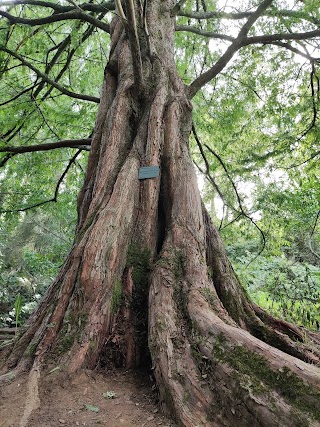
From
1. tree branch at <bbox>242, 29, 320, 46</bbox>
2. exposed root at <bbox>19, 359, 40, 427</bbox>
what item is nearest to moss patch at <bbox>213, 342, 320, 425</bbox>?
exposed root at <bbox>19, 359, 40, 427</bbox>

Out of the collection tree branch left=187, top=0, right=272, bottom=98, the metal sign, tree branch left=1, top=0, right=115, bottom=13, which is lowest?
the metal sign

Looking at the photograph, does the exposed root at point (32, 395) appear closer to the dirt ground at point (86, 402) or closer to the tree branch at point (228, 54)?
the dirt ground at point (86, 402)

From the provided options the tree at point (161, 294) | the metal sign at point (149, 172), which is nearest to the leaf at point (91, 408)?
the tree at point (161, 294)

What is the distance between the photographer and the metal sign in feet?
9.66

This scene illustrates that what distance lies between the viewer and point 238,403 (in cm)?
153

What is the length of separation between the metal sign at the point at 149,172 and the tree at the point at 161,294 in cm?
4

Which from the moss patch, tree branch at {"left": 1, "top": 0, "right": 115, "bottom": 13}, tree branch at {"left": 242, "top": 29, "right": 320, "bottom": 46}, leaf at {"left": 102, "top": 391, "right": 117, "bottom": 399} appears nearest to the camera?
the moss patch

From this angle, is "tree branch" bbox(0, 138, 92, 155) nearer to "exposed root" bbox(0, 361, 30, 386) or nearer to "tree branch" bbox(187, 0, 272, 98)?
"tree branch" bbox(187, 0, 272, 98)

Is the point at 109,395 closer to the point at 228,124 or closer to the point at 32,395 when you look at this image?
the point at 32,395

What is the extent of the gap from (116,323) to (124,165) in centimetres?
133

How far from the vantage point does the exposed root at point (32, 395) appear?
1.58 metres

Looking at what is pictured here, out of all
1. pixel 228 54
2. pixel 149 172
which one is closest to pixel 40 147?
pixel 149 172

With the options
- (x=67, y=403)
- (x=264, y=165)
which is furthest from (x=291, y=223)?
(x=67, y=403)

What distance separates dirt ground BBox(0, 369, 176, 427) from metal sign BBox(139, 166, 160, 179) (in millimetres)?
1566
